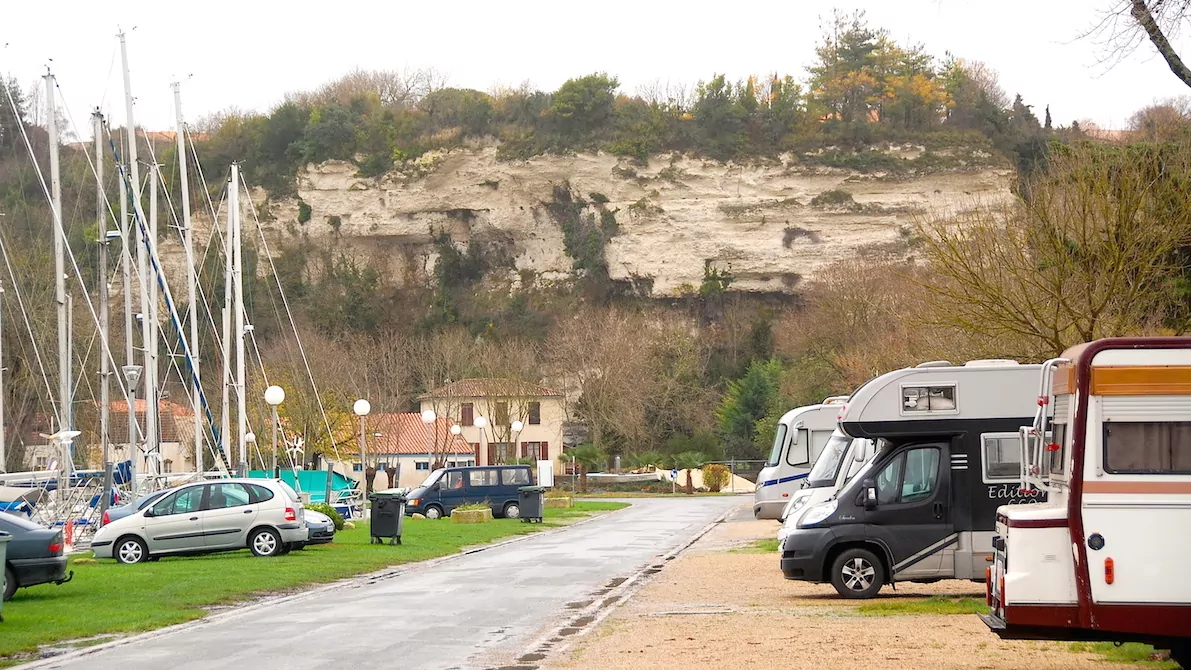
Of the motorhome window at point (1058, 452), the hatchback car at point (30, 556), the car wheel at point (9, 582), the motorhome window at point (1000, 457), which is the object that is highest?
the motorhome window at point (1058, 452)

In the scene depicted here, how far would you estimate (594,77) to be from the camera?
108 meters

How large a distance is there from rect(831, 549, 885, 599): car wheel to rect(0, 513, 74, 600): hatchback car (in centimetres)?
935

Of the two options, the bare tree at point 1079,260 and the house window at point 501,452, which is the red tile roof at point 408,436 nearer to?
the house window at point 501,452

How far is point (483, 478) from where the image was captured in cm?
4144

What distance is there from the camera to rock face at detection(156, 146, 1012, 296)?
103125mm

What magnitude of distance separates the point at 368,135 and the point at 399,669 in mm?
104999

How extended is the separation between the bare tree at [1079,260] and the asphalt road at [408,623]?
7.41 m

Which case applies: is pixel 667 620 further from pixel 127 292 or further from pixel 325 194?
pixel 325 194

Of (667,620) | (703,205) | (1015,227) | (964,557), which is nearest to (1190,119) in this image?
(1015,227)

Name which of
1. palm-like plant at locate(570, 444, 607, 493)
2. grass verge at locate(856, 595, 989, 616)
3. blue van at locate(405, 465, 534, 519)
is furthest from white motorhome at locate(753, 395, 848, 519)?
palm-like plant at locate(570, 444, 607, 493)

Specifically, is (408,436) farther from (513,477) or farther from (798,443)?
(798,443)

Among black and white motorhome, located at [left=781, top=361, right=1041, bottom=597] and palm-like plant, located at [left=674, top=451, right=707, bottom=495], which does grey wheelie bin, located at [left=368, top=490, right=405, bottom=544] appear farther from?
palm-like plant, located at [left=674, top=451, right=707, bottom=495]

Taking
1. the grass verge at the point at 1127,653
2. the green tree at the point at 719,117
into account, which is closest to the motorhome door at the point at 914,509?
the grass verge at the point at 1127,653

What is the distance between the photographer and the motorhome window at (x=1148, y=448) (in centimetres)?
895
